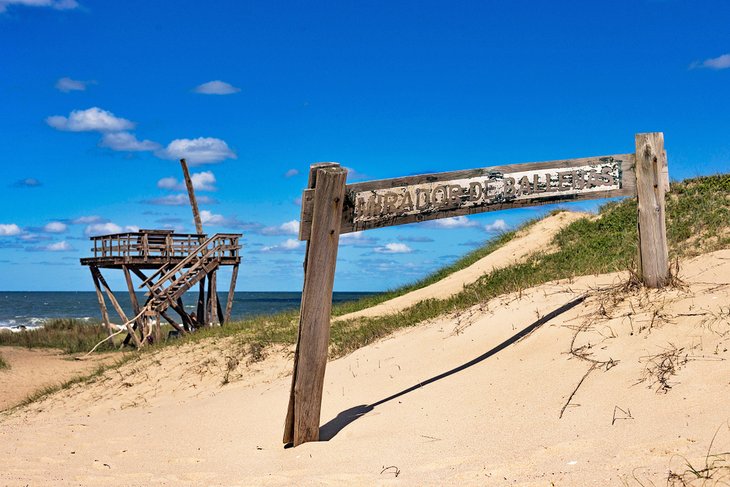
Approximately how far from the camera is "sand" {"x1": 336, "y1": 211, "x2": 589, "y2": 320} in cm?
1642

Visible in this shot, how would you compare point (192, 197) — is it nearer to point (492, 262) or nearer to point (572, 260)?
point (492, 262)

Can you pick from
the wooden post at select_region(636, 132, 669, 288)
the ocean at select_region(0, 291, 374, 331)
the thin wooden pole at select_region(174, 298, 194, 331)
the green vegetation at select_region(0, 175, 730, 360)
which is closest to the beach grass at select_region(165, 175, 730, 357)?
the green vegetation at select_region(0, 175, 730, 360)

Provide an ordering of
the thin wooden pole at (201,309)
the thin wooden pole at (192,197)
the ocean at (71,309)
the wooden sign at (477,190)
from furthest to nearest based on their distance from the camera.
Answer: the ocean at (71,309) < the thin wooden pole at (192,197) < the thin wooden pole at (201,309) < the wooden sign at (477,190)

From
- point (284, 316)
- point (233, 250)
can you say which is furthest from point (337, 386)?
point (233, 250)

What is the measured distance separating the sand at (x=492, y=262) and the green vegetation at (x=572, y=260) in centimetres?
85

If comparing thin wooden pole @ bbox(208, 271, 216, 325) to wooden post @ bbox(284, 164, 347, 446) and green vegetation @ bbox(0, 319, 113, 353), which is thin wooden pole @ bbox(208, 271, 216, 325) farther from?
wooden post @ bbox(284, 164, 347, 446)

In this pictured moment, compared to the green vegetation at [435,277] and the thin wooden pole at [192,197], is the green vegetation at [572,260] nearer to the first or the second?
the green vegetation at [435,277]

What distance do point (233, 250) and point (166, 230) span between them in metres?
2.51

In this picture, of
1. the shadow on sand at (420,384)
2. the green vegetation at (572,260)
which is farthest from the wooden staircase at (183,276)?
the shadow on sand at (420,384)

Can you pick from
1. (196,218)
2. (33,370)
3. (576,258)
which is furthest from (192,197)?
(576,258)

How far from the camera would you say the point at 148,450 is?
23.1ft

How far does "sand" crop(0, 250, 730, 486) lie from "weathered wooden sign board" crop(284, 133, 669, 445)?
0.50 meters

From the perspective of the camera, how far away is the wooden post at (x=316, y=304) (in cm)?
631

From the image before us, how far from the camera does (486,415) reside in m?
6.07
